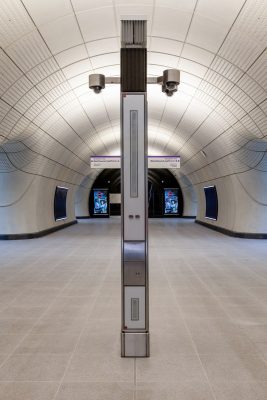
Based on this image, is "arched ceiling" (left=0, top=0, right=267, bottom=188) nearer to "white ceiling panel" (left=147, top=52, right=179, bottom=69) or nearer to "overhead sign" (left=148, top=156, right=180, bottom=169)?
"white ceiling panel" (left=147, top=52, right=179, bottom=69)

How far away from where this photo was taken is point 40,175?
15781 millimetres

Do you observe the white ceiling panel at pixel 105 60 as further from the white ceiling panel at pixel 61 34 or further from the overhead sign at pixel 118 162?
the overhead sign at pixel 118 162

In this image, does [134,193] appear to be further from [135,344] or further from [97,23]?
[97,23]

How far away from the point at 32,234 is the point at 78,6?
10.8 m

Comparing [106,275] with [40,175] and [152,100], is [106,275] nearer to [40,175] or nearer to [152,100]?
[152,100]

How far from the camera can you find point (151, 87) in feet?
38.5

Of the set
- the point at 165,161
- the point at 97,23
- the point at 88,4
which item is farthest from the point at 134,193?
the point at 165,161

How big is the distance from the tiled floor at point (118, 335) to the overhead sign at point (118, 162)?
8.66 metres

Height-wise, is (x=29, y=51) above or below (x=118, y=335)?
above

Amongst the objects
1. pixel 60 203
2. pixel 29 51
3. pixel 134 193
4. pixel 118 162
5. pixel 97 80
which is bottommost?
pixel 60 203

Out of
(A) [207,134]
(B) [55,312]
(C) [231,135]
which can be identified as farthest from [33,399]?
(A) [207,134]

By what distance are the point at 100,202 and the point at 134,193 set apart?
2879 centimetres

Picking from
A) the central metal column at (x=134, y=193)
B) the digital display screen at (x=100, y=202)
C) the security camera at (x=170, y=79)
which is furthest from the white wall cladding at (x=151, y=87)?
the digital display screen at (x=100, y=202)

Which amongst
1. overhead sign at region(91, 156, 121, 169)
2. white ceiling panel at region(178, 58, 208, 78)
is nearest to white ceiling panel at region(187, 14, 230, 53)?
white ceiling panel at region(178, 58, 208, 78)
